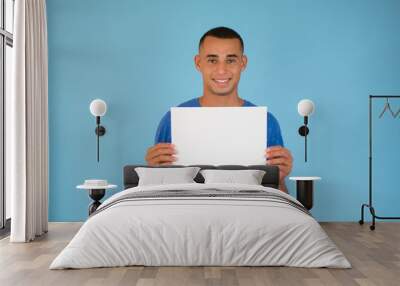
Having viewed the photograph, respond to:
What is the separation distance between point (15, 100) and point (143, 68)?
1922 millimetres

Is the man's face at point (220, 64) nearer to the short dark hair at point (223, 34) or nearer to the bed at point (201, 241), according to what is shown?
the short dark hair at point (223, 34)

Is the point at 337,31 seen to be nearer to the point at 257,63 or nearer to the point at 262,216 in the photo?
the point at 257,63

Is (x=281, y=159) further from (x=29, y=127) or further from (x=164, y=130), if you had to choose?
(x=29, y=127)

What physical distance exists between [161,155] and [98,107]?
100 cm

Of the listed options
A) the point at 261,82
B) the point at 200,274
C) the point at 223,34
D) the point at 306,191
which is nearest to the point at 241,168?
the point at 306,191

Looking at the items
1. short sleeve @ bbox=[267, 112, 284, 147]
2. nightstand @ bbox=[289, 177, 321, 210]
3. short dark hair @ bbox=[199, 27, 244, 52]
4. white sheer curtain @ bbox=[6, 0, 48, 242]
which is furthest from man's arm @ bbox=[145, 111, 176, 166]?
nightstand @ bbox=[289, 177, 321, 210]

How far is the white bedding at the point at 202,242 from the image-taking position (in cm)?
439

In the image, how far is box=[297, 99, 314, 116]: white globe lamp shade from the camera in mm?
6824

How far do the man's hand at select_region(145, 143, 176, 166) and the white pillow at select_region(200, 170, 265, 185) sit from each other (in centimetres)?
75

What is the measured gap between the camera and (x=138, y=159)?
280 inches

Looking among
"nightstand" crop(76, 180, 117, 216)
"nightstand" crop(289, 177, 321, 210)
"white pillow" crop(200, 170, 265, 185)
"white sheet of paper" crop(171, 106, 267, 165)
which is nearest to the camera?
"white pillow" crop(200, 170, 265, 185)

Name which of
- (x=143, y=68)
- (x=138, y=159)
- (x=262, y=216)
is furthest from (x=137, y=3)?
(x=262, y=216)

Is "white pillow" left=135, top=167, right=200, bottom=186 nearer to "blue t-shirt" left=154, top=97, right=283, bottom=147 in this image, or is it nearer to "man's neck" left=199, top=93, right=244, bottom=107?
"blue t-shirt" left=154, top=97, right=283, bottom=147

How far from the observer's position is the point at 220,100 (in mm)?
7105
